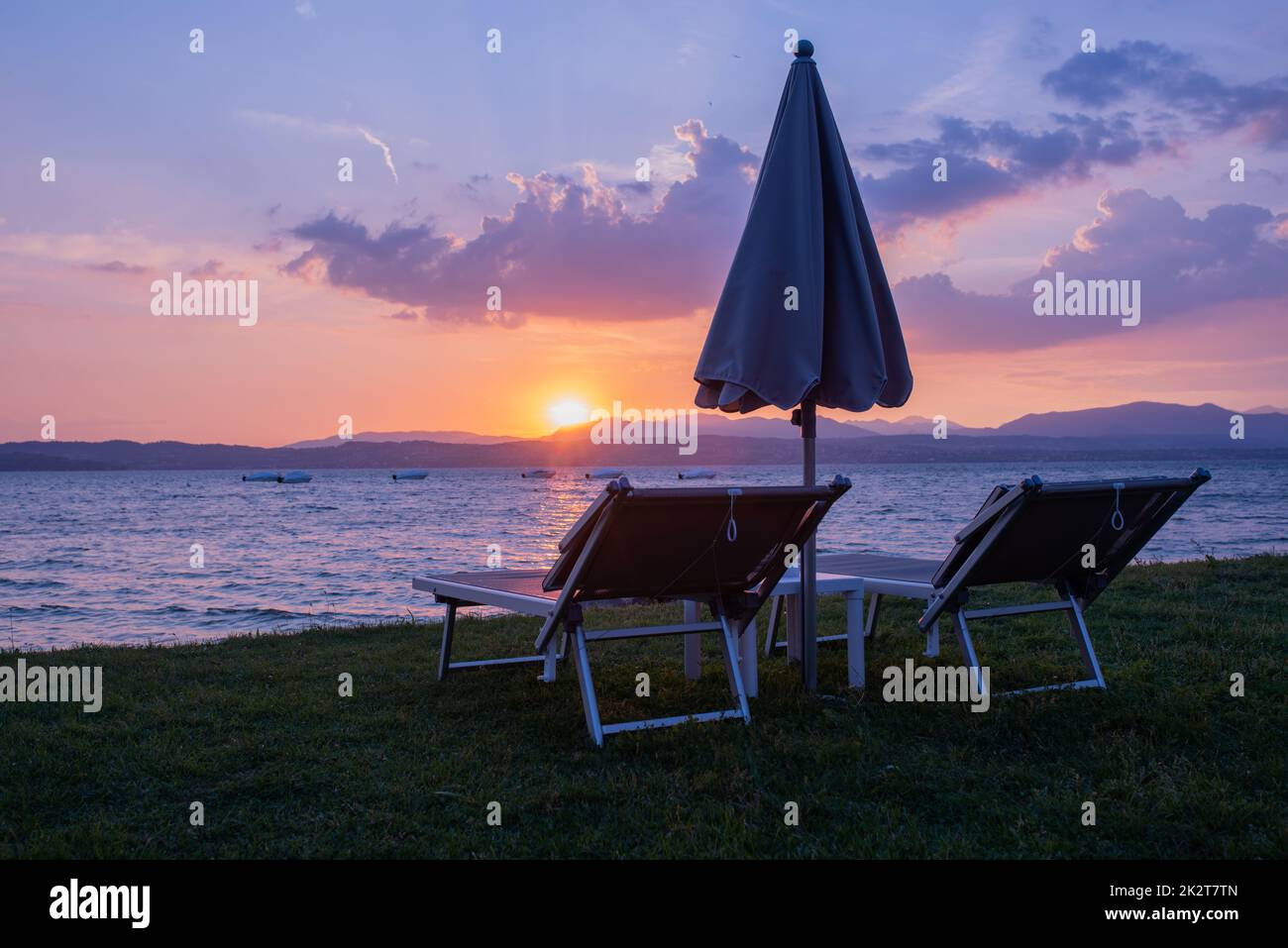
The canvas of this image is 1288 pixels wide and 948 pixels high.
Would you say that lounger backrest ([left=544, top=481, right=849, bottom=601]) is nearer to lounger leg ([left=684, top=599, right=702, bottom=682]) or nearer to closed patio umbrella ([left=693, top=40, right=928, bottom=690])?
closed patio umbrella ([left=693, top=40, right=928, bottom=690])

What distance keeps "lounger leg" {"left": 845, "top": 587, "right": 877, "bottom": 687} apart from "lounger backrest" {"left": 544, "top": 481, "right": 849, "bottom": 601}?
0.73m

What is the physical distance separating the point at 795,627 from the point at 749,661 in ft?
1.23

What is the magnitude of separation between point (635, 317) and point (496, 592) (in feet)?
42.2

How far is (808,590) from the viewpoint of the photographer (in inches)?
183

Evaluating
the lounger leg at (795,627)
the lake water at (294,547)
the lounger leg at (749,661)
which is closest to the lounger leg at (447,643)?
the lounger leg at (749,661)

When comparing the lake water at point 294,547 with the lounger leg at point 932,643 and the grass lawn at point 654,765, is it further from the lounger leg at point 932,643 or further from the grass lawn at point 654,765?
the lounger leg at point 932,643

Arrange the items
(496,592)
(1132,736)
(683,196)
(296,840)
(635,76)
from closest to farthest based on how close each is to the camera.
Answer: (296,840), (1132,736), (496,592), (683,196), (635,76)

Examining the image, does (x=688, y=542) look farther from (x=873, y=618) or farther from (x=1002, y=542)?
(x=873, y=618)

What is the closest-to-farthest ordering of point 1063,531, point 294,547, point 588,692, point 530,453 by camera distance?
point 588,692 < point 1063,531 < point 294,547 < point 530,453

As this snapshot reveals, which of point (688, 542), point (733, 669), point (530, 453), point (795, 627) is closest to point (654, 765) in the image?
point (733, 669)

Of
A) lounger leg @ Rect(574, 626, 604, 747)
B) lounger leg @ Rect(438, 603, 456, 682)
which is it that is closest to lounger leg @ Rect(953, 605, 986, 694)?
lounger leg @ Rect(574, 626, 604, 747)
